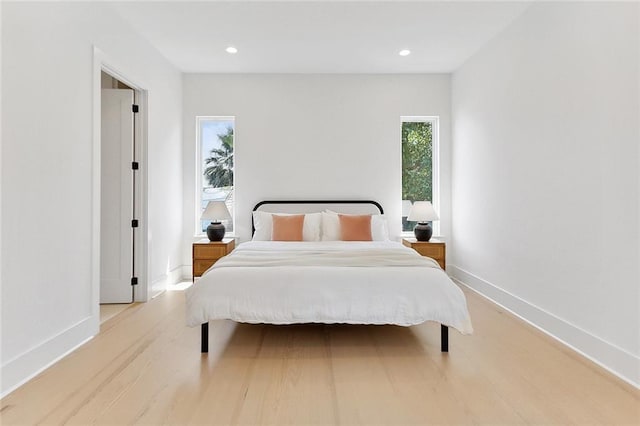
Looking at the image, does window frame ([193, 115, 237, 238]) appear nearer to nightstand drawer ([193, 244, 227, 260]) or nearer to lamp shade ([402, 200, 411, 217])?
nightstand drawer ([193, 244, 227, 260])

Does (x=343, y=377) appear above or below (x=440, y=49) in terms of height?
below

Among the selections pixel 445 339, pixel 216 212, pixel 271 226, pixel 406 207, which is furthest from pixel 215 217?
pixel 445 339

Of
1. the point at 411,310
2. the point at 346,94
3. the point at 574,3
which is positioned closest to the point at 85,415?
the point at 411,310

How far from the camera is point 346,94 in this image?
5.30m

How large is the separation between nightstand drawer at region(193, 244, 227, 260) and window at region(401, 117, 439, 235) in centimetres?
264

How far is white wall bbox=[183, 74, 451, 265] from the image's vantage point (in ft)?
17.3

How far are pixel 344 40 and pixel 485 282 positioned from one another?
3.16 metres

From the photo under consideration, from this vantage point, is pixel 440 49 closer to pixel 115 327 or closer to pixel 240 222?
pixel 240 222

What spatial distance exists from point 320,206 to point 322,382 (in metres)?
3.21

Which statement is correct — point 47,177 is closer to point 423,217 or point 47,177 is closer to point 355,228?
point 355,228

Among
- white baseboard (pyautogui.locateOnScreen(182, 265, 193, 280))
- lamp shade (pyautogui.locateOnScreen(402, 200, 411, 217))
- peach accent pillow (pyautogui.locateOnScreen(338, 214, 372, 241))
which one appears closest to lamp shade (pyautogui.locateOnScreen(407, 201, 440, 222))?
lamp shade (pyautogui.locateOnScreen(402, 200, 411, 217))

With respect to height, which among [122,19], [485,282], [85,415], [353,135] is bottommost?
[85,415]

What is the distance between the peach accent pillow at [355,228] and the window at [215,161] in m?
1.74

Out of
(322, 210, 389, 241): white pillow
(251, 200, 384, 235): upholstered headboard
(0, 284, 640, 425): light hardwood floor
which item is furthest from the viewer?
(251, 200, 384, 235): upholstered headboard
